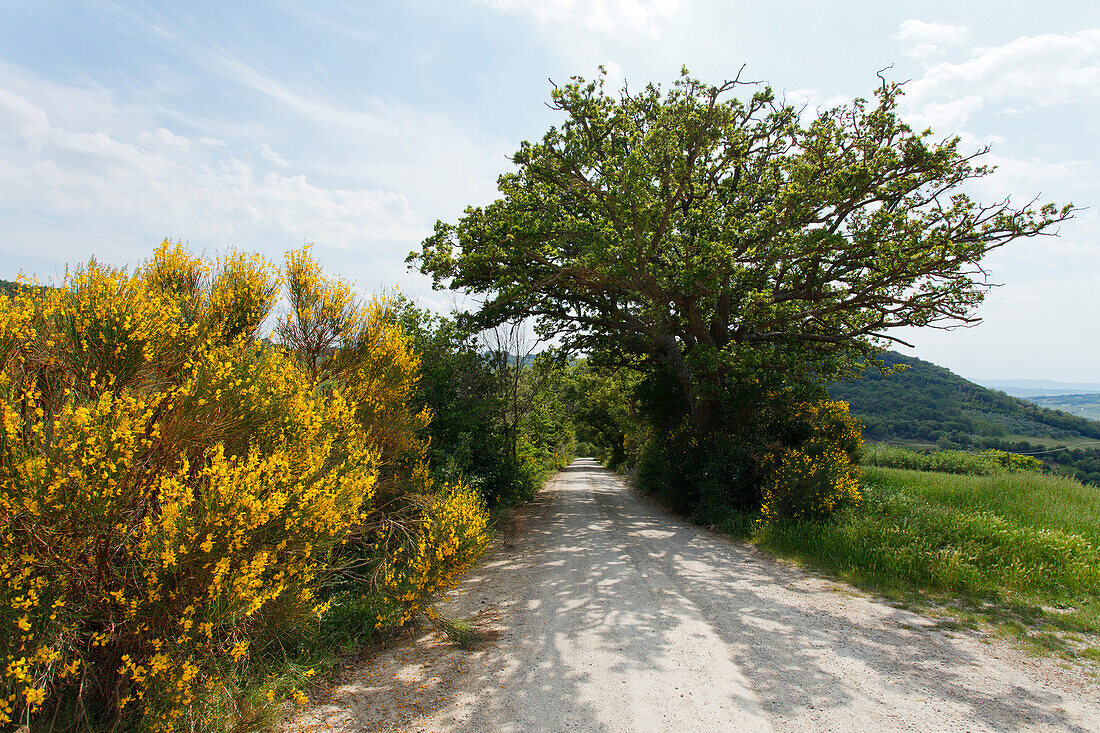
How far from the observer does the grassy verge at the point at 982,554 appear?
575 cm

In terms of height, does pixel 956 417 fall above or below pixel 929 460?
above

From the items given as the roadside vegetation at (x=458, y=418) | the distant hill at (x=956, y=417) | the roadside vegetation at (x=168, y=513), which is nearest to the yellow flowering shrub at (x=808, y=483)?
the roadside vegetation at (x=458, y=418)

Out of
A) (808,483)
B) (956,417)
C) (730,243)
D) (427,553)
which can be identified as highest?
(730,243)

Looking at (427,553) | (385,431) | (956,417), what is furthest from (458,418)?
(956,417)

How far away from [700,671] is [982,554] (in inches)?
211

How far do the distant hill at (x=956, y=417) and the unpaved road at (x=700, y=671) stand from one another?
33.3m

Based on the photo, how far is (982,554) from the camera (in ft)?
23.2

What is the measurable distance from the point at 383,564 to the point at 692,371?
9.52 meters

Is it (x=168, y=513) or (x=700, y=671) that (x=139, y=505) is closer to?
(x=168, y=513)

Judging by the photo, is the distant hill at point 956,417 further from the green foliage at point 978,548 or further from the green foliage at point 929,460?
the green foliage at point 978,548

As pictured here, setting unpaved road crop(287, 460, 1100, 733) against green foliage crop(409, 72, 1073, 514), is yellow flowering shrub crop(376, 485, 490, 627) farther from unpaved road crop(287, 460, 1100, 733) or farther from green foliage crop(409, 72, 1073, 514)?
green foliage crop(409, 72, 1073, 514)

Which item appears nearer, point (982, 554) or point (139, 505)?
point (139, 505)

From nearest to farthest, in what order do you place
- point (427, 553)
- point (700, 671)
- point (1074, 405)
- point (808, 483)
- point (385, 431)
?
point (700, 671) < point (427, 553) < point (385, 431) < point (808, 483) < point (1074, 405)

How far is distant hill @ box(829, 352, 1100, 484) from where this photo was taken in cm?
3672
